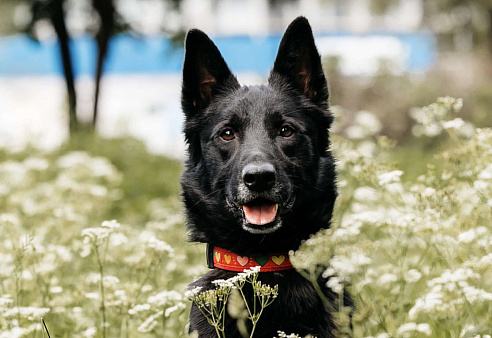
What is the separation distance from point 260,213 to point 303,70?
101 cm

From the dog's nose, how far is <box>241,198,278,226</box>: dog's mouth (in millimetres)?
134

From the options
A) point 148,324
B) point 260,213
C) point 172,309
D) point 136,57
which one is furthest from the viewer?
point 136,57

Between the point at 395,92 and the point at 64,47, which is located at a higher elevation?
the point at 64,47

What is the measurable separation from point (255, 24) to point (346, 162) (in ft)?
97.6

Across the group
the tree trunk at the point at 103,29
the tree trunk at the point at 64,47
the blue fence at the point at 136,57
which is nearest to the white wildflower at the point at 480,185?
the tree trunk at the point at 64,47

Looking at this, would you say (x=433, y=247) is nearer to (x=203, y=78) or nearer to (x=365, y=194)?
(x=203, y=78)

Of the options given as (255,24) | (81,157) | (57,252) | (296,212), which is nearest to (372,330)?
(296,212)

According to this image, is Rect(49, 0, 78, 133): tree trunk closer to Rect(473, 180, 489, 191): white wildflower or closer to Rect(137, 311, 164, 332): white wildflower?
Rect(137, 311, 164, 332): white wildflower

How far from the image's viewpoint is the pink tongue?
3.50 m

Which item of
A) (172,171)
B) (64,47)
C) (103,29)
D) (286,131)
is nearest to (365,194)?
(286,131)

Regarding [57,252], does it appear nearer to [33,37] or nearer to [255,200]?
[255,200]

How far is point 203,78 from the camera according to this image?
407 cm

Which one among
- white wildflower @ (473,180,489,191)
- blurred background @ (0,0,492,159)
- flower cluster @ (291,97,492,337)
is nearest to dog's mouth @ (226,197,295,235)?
flower cluster @ (291,97,492,337)

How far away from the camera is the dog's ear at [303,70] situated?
3955 millimetres
